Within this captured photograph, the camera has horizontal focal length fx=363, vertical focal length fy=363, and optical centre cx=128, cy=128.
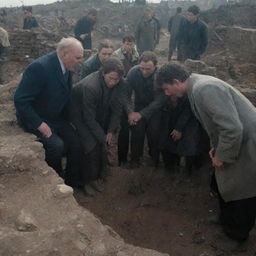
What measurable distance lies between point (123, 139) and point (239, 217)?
2.34 metres

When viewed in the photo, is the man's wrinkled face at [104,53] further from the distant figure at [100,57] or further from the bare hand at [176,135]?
the bare hand at [176,135]

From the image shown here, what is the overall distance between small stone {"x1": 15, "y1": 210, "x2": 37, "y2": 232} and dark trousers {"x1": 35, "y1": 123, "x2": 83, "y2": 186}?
1.30 metres

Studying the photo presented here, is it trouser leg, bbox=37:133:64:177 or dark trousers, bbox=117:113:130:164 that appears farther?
dark trousers, bbox=117:113:130:164

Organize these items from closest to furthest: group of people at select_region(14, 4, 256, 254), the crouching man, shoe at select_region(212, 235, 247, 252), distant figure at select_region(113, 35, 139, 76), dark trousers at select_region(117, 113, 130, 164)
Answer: group of people at select_region(14, 4, 256, 254) → shoe at select_region(212, 235, 247, 252) → the crouching man → dark trousers at select_region(117, 113, 130, 164) → distant figure at select_region(113, 35, 139, 76)

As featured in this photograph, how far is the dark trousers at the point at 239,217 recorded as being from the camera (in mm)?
3891

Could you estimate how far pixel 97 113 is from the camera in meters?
5.01

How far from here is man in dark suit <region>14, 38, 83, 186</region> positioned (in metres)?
4.19

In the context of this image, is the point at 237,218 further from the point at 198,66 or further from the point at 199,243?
the point at 198,66

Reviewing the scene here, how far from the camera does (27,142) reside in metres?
4.18

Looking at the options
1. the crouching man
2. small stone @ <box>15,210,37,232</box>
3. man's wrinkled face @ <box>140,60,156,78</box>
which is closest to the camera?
small stone @ <box>15,210,37,232</box>

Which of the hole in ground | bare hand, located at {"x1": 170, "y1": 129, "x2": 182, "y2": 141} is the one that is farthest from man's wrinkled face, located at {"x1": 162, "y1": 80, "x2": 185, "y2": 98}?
the hole in ground

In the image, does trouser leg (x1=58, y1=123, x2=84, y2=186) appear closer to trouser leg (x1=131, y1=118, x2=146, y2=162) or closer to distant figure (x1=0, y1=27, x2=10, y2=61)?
trouser leg (x1=131, y1=118, x2=146, y2=162)

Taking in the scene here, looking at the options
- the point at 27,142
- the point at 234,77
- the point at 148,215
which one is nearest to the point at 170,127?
the point at 148,215

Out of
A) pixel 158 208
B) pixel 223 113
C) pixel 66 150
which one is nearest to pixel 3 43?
pixel 66 150
